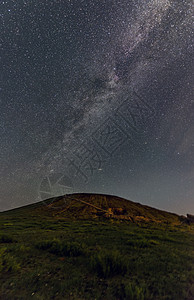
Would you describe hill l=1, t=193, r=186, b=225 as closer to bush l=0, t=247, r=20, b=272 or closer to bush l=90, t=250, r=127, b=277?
bush l=90, t=250, r=127, b=277

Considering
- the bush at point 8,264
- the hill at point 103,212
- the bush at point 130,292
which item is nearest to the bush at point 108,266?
the bush at point 130,292

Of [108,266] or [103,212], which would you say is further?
[103,212]

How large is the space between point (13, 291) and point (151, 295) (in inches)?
106

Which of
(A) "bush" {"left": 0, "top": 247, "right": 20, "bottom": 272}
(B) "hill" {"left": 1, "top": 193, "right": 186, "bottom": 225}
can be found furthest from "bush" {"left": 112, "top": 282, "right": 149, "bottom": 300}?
(B) "hill" {"left": 1, "top": 193, "right": 186, "bottom": 225}

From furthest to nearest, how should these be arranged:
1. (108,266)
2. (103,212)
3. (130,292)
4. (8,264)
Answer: (103,212) < (8,264) < (108,266) < (130,292)

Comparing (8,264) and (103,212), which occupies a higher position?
(8,264)

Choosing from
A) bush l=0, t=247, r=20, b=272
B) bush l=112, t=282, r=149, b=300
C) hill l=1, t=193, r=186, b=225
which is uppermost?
bush l=0, t=247, r=20, b=272

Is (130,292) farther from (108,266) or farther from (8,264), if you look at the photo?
(8,264)

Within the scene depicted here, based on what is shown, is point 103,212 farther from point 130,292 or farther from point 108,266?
point 130,292

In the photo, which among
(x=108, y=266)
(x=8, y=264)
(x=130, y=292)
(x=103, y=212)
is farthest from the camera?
(x=103, y=212)

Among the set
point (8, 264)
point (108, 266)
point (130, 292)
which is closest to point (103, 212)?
point (8, 264)

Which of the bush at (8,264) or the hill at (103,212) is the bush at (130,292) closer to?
the bush at (8,264)

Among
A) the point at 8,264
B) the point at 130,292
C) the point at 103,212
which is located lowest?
the point at 103,212

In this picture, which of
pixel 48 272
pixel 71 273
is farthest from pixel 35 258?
pixel 71 273
